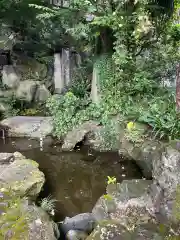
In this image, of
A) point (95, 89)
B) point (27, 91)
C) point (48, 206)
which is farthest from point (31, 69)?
point (48, 206)

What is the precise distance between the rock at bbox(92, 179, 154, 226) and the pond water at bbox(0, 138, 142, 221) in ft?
2.64

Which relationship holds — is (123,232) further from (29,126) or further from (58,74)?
(58,74)

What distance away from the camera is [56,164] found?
7535mm

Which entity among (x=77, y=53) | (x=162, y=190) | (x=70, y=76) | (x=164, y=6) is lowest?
(x=162, y=190)

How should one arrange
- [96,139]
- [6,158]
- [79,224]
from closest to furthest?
1. [79,224]
2. [6,158]
3. [96,139]

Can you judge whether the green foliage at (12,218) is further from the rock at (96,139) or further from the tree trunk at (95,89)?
the tree trunk at (95,89)

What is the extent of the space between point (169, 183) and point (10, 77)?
885cm

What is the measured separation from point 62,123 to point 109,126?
159 centimetres

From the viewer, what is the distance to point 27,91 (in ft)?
36.6

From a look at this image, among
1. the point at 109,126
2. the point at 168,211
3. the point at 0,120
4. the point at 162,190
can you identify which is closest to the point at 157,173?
the point at 162,190

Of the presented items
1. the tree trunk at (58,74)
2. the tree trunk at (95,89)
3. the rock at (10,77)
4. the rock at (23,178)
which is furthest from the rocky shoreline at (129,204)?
the rock at (10,77)

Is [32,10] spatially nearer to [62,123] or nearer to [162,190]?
[62,123]

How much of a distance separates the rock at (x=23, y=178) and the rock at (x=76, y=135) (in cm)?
212

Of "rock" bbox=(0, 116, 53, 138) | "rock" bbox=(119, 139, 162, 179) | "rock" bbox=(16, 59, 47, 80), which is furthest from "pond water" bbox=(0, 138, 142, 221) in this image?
"rock" bbox=(16, 59, 47, 80)
